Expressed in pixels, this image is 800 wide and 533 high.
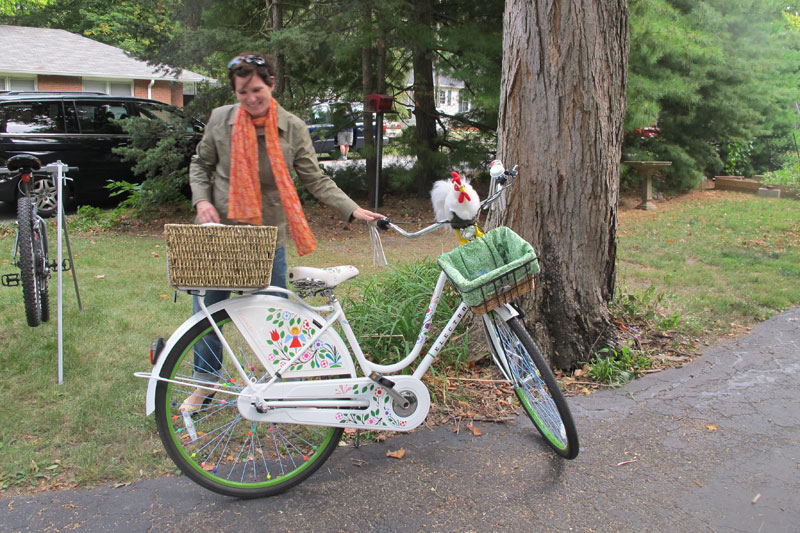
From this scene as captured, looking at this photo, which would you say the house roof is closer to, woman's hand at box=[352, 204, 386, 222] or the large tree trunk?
the large tree trunk

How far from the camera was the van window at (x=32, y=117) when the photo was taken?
982cm

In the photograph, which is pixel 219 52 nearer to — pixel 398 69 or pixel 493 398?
pixel 398 69

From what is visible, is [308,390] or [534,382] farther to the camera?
[534,382]

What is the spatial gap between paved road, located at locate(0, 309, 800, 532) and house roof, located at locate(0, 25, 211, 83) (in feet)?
74.1

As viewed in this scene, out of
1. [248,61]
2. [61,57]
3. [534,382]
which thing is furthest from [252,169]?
[61,57]

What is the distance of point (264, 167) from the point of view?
3.25 metres

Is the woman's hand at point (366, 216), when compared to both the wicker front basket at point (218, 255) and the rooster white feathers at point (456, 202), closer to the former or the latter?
the rooster white feathers at point (456, 202)

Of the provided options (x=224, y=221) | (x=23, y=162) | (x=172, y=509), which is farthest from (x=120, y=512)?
(x=23, y=162)

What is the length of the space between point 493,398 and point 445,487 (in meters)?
0.99

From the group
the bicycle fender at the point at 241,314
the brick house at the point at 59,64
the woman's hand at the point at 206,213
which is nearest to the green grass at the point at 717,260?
the bicycle fender at the point at 241,314

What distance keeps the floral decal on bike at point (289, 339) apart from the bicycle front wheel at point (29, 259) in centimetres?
252

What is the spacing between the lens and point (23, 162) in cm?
456

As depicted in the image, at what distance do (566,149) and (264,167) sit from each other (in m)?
1.97

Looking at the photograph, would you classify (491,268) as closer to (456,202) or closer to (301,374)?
(456,202)
